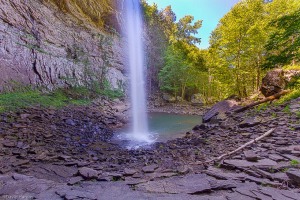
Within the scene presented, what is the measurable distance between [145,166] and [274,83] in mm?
8882

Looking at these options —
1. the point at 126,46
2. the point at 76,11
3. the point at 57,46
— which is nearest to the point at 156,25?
the point at 126,46

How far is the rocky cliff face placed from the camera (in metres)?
10.2

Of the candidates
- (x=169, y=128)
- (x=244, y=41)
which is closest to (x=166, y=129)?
(x=169, y=128)

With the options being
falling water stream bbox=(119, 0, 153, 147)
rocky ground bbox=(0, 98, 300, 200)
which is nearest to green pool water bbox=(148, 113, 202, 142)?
rocky ground bbox=(0, 98, 300, 200)

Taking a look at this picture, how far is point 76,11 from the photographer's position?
59.0ft

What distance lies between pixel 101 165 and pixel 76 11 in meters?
18.3

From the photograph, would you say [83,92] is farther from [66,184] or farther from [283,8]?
[283,8]

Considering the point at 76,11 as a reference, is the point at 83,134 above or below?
below

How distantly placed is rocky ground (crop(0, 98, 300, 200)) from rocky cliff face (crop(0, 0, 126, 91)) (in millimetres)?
5203

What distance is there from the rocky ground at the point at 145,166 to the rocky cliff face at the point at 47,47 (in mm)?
5203

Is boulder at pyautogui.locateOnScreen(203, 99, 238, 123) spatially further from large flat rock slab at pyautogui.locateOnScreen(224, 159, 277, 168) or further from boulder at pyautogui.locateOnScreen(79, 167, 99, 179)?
boulder at pyautogui.locateOnScreen(79, 167, 99, 179)

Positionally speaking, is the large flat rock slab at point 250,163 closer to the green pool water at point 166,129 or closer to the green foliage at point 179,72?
the green pool water at point 166,129

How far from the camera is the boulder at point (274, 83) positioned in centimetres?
938

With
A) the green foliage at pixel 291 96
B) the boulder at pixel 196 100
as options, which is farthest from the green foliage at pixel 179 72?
the green foliage at pixel 291 96
